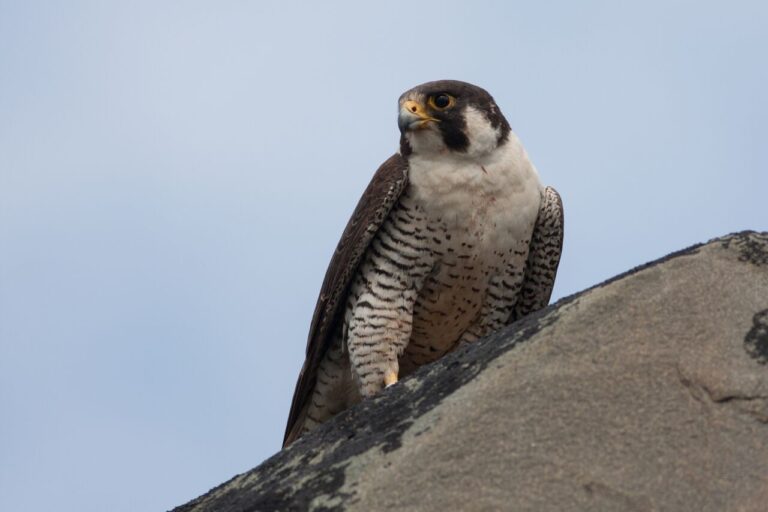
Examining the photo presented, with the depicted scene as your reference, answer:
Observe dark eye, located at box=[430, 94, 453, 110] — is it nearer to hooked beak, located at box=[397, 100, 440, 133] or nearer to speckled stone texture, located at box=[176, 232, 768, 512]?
hooked beak, located at box=[397, 100, 440, 133]

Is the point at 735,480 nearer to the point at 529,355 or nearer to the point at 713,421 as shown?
the point at 713,421

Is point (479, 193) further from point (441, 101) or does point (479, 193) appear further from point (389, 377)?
point (389, 377)

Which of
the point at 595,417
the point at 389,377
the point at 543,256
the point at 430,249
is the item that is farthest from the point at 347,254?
the point at 595,417

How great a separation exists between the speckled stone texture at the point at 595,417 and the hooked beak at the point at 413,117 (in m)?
2.45

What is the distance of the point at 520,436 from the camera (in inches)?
147

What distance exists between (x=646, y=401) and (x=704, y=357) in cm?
25

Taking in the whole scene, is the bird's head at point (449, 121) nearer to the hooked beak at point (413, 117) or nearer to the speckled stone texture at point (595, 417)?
the hooked beak at point (413, 117)

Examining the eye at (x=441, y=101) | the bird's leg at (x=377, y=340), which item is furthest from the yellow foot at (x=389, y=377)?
the eye at (x=441, y=101)

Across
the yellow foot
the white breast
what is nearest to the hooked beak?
the white breast

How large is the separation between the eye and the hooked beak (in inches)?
2.4

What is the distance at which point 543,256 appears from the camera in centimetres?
702

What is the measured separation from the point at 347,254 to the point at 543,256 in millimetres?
1121

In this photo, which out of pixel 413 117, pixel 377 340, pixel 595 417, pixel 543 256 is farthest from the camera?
pixel 543 256

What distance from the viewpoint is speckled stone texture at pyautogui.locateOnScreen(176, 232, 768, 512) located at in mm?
3566
